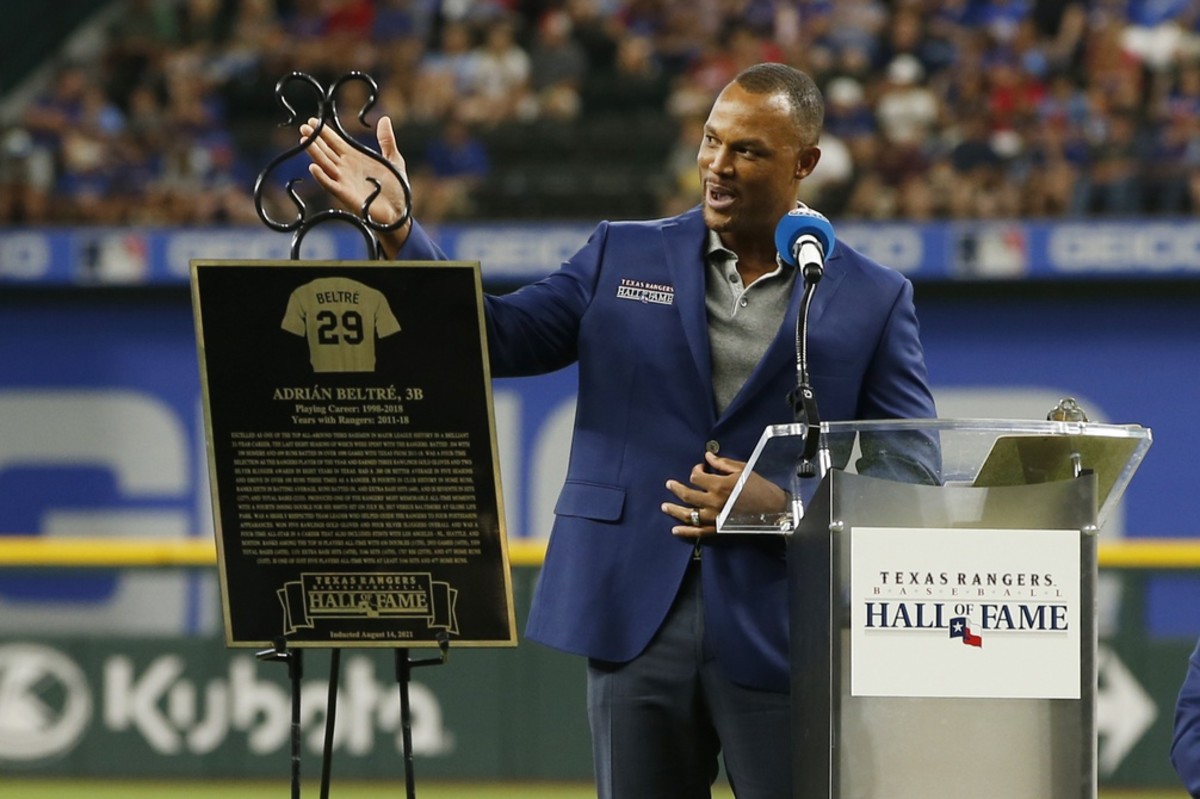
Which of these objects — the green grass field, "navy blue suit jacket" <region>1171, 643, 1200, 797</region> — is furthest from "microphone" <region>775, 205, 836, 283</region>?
the green grass field

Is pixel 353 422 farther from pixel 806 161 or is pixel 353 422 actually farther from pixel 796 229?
pixel 806 161

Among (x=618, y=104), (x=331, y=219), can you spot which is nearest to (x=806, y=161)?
(x=331, y=219)

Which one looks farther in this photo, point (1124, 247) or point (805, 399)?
point (1124, 247)

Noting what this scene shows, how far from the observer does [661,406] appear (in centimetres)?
356

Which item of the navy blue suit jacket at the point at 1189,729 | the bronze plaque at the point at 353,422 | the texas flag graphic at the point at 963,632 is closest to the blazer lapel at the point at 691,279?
the bronze plaque at the point at 353,422

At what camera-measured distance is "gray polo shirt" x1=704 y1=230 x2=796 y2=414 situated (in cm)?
358

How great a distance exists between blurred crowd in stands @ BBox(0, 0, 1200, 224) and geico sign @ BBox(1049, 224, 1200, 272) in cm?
49

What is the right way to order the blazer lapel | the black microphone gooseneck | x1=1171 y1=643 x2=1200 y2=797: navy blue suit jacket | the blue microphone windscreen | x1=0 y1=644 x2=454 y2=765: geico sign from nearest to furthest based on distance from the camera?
x1=1171 y1=643 x2=1200 y2=797: navy blue suit jacket < the black microphone gooseneck < the blue microphone windscreen < the blazer lapel < x1=0 y1=644 x2=454 y2=765: geico sign

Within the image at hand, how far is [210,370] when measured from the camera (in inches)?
136

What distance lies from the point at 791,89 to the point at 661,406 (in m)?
0.63

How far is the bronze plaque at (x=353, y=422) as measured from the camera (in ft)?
11.2

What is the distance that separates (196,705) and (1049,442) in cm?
558

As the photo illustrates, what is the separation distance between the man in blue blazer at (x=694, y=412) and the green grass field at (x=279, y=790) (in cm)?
445

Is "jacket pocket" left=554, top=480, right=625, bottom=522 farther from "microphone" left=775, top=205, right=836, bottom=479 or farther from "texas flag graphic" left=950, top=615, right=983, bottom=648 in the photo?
"texas flag graphic" left=950, top=615, right=983, bottom=648
